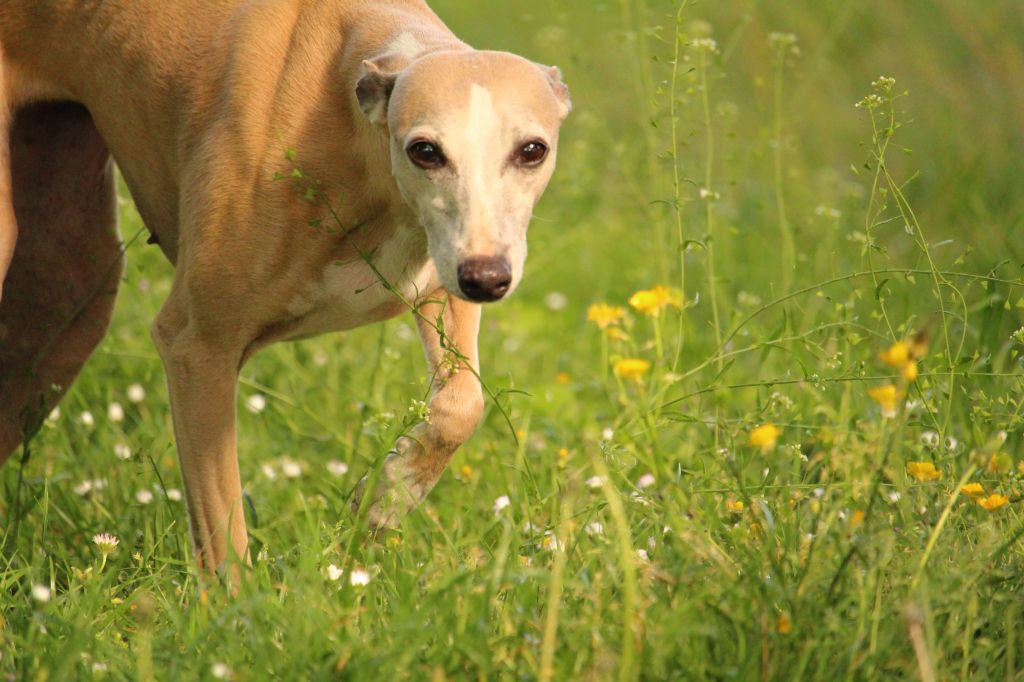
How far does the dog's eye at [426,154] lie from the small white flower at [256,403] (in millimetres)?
1517

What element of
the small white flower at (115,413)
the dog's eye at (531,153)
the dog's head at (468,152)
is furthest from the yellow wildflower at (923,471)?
the small white flower at (115,413)

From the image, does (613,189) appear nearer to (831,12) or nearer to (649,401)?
(831,12)

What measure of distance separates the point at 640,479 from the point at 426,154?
1233 millimetres

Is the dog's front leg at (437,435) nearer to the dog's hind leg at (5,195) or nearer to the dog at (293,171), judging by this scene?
the dog at (293,171)

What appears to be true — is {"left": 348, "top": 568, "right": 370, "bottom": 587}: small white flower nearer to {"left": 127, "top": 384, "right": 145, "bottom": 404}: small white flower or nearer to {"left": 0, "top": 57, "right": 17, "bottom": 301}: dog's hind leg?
{"left": 0, "top": 57, "right": 17, "bottom": 301}: dog's hind leg

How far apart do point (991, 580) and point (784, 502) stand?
1.66ft

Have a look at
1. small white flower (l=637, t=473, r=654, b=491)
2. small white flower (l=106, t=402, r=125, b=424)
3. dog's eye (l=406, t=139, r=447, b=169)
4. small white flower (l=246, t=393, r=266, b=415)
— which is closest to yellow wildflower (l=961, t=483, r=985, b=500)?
small white flower (l=637, t=473, r=654, b=491)

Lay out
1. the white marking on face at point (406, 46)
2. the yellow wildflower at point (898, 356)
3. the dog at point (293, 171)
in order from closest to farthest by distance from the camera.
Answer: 1. the yellow wildflower at point (898, 356)
2. the dog at point (293, 171)
3. the white marking on face at point (406, 46)

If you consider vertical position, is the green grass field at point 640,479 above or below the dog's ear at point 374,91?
below

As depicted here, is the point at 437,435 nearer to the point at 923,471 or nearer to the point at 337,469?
the point at 337,469

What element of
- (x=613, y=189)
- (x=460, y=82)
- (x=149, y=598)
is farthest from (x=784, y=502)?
(x=613, y=189)

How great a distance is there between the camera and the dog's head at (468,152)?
9.64 feet

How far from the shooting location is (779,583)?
2.52m

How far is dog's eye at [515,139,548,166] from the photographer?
307 centimetres
